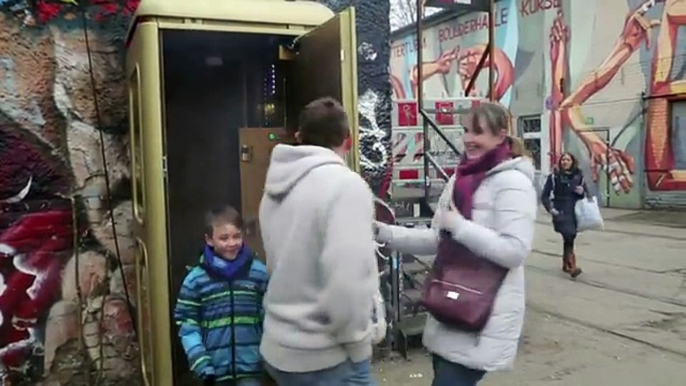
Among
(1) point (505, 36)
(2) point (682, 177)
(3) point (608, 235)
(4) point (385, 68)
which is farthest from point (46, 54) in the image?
(1) point (505, 36)

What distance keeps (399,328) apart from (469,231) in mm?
2846

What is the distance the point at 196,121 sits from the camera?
4648 millimetres

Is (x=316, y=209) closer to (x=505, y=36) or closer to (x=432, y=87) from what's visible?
(x=505, y=36)

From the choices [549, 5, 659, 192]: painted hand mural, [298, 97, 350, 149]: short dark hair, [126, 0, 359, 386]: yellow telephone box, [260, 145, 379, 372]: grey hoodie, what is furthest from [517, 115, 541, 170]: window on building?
[260, 145, 379, 372]: grey hoodie

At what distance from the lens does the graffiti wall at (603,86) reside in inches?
642

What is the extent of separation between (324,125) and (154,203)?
1317mm

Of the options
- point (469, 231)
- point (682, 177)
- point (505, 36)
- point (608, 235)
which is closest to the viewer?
point (469, 231)

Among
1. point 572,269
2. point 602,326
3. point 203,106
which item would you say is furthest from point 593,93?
point 203,106

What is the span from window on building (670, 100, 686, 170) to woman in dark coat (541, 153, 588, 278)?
8707 mm

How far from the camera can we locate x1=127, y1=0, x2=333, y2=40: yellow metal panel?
3314 mm

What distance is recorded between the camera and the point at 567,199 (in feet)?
28.7

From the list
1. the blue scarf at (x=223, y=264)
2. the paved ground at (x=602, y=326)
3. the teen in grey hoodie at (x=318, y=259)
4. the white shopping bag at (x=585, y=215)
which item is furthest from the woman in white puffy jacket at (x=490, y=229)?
the white shopping bag at (x=585, y=215)

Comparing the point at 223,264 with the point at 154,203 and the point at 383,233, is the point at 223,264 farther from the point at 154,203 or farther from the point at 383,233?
the point at 383,233

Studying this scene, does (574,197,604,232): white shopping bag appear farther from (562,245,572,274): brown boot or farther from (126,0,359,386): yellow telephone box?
(126,0,359,386): yellow telephone box
